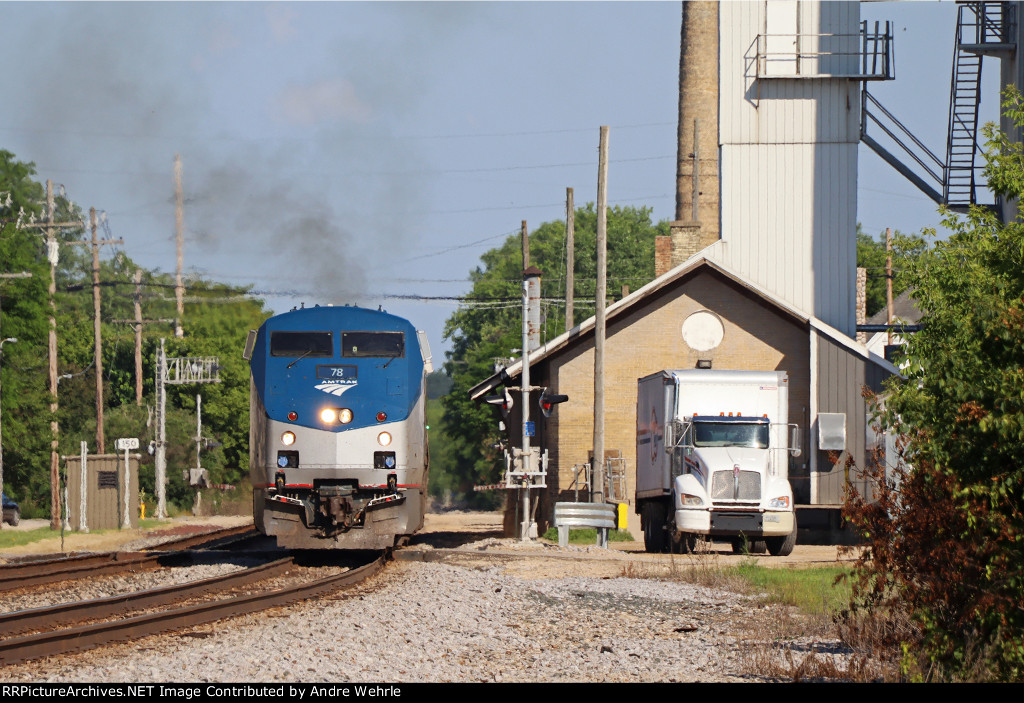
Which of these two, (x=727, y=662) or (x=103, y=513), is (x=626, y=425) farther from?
(x=727, y=662)

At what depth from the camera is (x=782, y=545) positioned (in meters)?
24.0

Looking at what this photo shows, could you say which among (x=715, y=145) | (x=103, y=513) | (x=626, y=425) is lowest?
(x=103, y=513)

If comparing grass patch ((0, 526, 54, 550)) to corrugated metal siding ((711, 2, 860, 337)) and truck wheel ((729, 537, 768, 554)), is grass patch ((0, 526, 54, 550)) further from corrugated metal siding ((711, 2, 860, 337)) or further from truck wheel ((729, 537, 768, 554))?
corrugated metal siding ((711, 2, 860, 337))

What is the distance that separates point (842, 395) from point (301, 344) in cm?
1636

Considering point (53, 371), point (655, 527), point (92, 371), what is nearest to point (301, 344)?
point (655, 527)

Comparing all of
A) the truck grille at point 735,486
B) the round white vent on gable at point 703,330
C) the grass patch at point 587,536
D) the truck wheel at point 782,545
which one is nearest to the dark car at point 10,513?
the grass patch at point 587,536

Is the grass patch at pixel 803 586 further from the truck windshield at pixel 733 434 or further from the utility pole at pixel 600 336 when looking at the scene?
the utility pole at pixel 600 336

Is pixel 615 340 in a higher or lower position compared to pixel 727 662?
higher

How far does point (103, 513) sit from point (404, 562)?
21955 mm

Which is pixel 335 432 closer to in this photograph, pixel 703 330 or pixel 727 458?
pixel 727 458

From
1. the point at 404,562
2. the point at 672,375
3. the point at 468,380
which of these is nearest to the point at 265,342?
the point at 404,562

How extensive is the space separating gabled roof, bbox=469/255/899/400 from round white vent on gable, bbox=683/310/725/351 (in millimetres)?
1146

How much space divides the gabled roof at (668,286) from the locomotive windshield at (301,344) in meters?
11.5

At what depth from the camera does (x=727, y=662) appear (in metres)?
11.0
